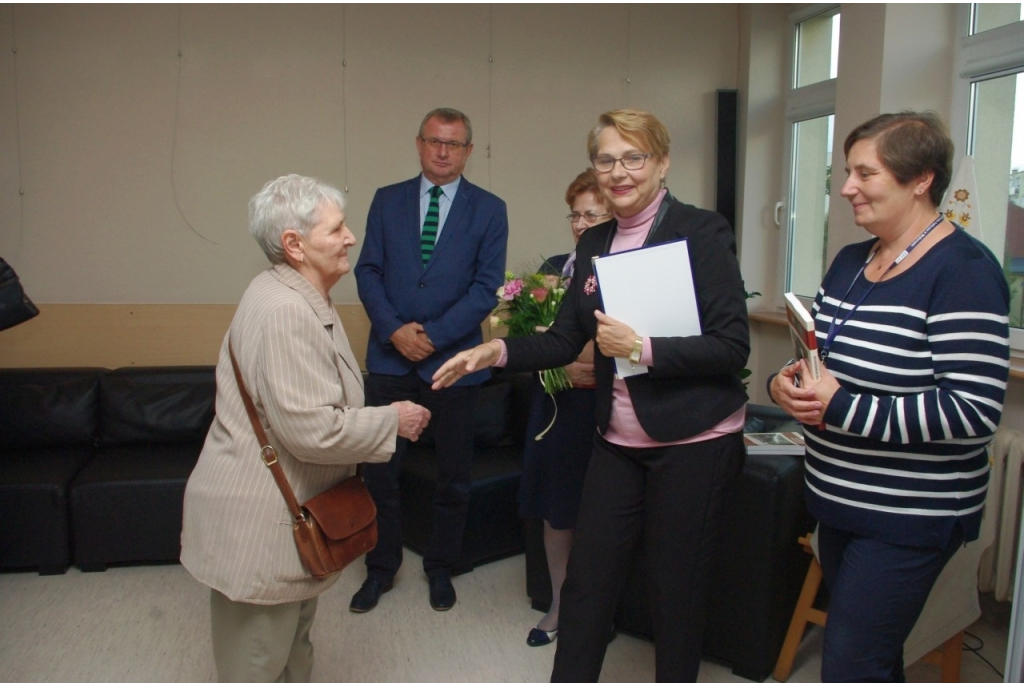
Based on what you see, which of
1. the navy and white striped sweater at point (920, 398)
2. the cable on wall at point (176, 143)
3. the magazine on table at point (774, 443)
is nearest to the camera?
the navy and white striped sweater at point (920, 398)

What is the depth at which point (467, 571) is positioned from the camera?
340cm

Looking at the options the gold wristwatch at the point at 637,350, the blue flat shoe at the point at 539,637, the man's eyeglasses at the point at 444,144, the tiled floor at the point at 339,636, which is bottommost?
the tiled floor at the point at 339,636

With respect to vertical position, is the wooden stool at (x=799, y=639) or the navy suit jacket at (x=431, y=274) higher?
the navy suit jacket at (x=431, y=274)

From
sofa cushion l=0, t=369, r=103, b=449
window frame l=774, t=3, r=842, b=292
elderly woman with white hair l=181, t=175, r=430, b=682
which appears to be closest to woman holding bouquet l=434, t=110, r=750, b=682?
elderly woman with white hair l=181, t=175, r=430, b=682

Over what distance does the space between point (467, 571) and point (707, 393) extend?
6.21 feet

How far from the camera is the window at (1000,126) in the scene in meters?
3.21

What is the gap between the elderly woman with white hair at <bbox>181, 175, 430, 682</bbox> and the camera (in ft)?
5.54

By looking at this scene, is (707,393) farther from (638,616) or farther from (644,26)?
(644,26)

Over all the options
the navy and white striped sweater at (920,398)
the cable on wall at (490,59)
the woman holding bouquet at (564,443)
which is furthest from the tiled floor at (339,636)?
the cable on wall at (490,59)

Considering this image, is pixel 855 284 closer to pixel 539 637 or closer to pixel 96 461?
pixel 539 637

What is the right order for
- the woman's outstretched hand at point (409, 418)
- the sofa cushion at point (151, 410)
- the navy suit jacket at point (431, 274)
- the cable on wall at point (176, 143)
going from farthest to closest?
the cable on wall at point (176, 143), the sofa cushion at point (151, 410), the navy suit jacket at point (431, 274), the woman's outstretched hand at point (409, 418)

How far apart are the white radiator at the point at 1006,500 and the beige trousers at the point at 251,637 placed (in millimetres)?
2480

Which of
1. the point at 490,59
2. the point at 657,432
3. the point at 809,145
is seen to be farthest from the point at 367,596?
the point at 809,145

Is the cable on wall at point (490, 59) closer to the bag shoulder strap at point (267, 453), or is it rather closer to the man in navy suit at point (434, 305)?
the man in navy suit at point (434, 305)
